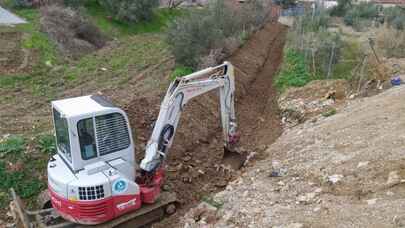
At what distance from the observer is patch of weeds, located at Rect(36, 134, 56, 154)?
29.6 feet

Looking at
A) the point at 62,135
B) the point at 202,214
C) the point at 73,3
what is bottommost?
the point at 202,214

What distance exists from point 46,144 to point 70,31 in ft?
43.6

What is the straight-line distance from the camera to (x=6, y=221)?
25.8 ft

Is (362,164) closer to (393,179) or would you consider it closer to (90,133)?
(393,179)

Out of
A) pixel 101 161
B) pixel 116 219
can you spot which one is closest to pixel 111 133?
pixel 101 161

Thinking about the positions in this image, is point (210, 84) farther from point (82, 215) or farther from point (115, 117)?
point (82, 215)

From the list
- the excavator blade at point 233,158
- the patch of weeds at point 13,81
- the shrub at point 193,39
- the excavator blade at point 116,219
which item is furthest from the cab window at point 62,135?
the shrub at point 193,39

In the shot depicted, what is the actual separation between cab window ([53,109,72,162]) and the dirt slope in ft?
8.85

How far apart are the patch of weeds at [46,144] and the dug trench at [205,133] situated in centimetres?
200

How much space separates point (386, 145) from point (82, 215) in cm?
590

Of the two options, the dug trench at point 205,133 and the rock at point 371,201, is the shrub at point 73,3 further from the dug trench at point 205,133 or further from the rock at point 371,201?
the rock at point 371,201

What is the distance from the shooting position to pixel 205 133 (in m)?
11.3

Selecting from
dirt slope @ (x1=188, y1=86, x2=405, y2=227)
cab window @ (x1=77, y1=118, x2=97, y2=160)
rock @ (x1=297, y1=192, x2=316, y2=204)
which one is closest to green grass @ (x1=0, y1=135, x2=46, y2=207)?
cab window @ (x1=77, y1=118, x2=97, y2=160)

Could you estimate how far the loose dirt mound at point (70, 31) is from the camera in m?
19.3
